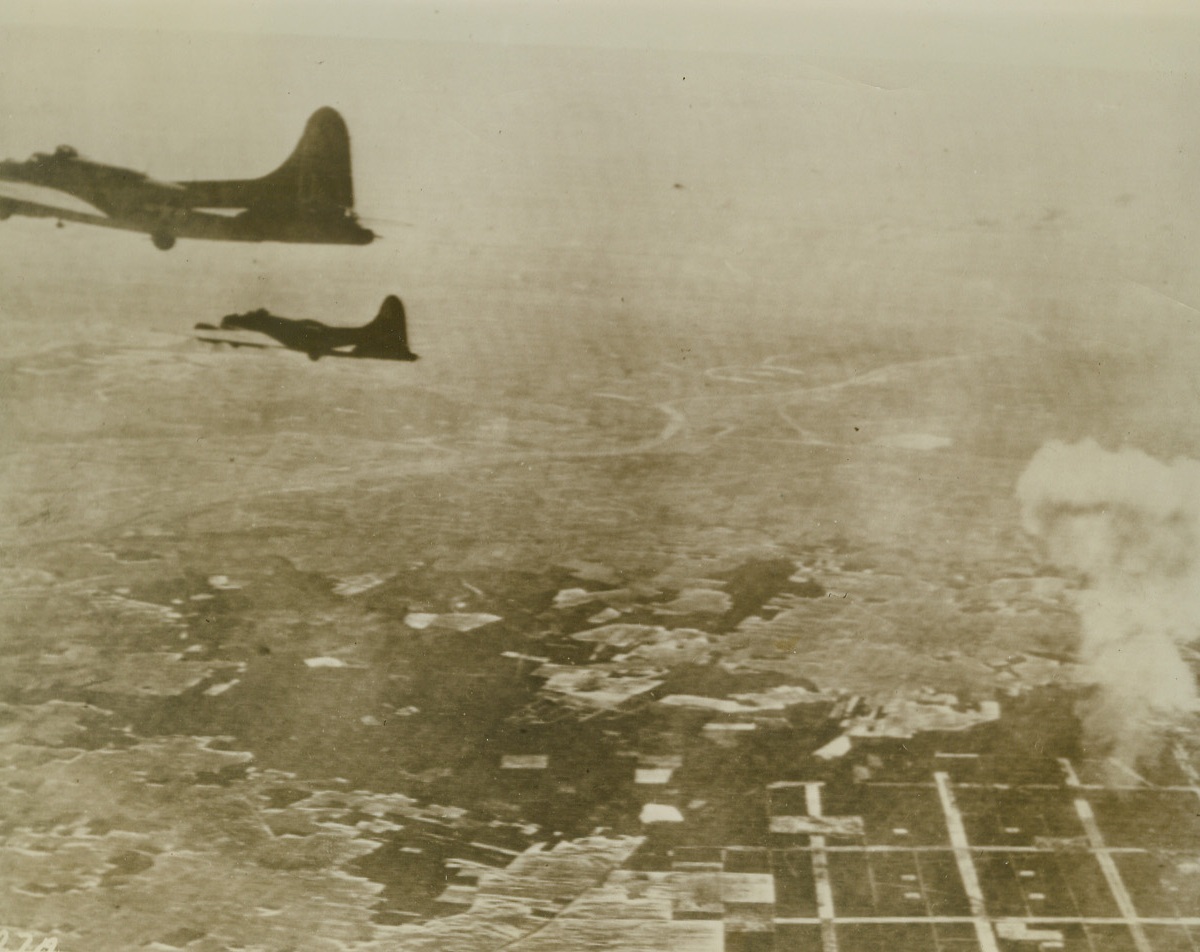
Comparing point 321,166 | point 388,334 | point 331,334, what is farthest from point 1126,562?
point 321,166

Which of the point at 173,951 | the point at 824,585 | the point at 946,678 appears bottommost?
the point at 173,951

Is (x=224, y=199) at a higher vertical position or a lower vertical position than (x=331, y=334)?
higher

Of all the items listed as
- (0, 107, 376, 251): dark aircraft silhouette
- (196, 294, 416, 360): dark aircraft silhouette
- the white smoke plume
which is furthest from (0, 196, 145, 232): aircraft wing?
the white smoke plume

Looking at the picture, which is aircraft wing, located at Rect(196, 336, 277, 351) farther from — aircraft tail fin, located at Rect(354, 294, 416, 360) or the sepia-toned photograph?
aircraft tail fin, located at Rect(354, 294, 416, 360)

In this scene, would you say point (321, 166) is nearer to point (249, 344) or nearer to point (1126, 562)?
point (249, 344)

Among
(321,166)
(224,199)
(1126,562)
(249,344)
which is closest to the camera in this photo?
(1126,562)

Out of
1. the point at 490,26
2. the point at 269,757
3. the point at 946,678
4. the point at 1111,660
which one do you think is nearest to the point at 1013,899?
the point at 946,678

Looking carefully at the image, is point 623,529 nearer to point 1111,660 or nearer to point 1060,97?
→ point 1111,660

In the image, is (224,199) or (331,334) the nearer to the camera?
(224,199)
